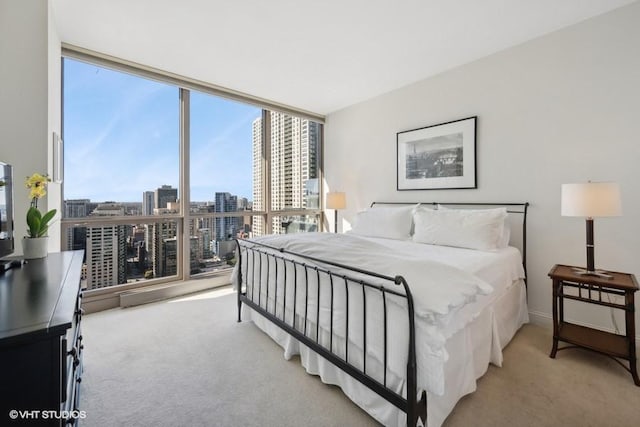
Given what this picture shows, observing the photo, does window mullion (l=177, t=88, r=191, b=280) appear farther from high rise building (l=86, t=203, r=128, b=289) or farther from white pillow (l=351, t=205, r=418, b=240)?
white pillow (l=351, t=205, r=418, b=240)

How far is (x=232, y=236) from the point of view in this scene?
427cm

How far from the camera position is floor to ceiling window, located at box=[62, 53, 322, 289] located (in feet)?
10.2

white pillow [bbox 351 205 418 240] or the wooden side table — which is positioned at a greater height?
white pillow [bbox 351 205 418 240]

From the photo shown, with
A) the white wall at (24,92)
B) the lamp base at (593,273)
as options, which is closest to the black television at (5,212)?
the white wall at (24,92)

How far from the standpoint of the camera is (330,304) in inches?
68.4

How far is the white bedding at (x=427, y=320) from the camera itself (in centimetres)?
126

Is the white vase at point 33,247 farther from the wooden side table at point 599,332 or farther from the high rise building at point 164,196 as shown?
the wooden side table at point 599,332

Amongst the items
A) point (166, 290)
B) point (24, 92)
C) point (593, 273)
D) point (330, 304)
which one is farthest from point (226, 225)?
point (593, 273)

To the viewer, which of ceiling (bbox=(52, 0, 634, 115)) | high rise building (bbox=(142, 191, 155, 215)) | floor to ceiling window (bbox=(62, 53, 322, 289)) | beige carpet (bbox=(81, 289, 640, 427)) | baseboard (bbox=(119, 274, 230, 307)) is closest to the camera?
beige carpet (bbox=(81, 289, 640, 427))

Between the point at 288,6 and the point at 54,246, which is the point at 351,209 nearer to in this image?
the point at 288,6

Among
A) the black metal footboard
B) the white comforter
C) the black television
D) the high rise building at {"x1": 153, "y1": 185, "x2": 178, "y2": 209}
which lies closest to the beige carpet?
the black metal footboard

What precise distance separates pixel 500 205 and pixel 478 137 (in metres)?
0.79

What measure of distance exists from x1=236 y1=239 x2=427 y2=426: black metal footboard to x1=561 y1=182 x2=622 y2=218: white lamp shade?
1676 millimetres

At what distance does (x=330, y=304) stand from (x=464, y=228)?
168 cm
